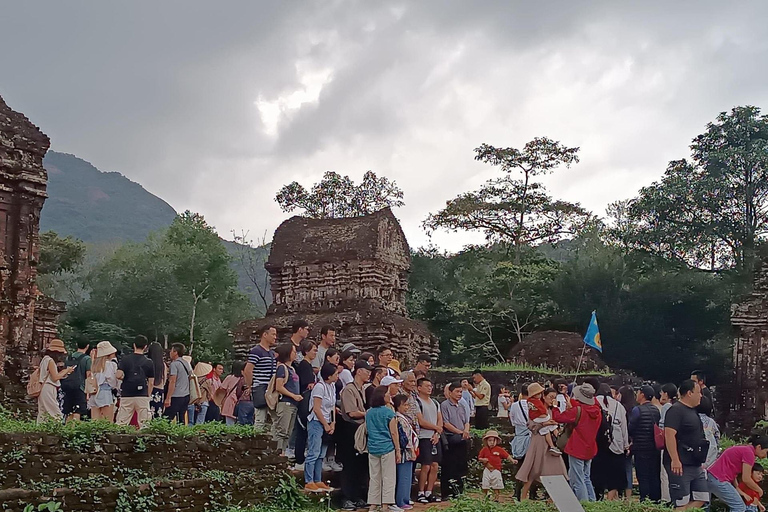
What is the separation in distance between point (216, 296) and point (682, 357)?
2535 cm

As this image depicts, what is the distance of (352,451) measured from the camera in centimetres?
1059

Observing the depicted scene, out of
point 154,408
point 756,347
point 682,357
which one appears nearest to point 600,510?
point 154,408

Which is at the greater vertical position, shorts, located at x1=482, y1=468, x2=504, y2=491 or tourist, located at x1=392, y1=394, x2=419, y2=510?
tourist, located at x1=392, y1=394, x2=419, y2=510

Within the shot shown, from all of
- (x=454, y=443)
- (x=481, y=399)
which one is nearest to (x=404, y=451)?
(x=454, y=443)

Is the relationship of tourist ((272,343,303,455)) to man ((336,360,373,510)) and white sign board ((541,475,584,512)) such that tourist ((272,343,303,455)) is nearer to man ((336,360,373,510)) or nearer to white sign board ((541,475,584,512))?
man ((336,360,373,510))

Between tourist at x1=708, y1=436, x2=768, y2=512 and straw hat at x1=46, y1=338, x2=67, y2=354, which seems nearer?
tourist at x1=708, y1=436, x2=768, y2=512

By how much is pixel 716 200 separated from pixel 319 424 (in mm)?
28361

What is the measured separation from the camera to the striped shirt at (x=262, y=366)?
11305 millimetres

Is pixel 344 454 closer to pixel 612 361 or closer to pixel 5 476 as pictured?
pixel 5 476

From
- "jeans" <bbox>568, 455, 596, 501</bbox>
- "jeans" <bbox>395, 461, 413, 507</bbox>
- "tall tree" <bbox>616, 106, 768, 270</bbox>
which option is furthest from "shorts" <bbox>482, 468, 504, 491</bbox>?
"tall tree" <bbox>616, 106, 768, 270</bbox>

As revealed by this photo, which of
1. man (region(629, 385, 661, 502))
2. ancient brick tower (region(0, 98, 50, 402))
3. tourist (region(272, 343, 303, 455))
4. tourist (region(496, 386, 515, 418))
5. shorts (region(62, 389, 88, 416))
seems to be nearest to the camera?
tourist (region(272, 343, 303, 455))

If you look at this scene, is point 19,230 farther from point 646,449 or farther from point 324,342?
point 646,449

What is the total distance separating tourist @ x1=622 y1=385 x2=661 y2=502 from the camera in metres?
10.8

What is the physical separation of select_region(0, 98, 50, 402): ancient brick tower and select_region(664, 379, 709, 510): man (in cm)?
1570
